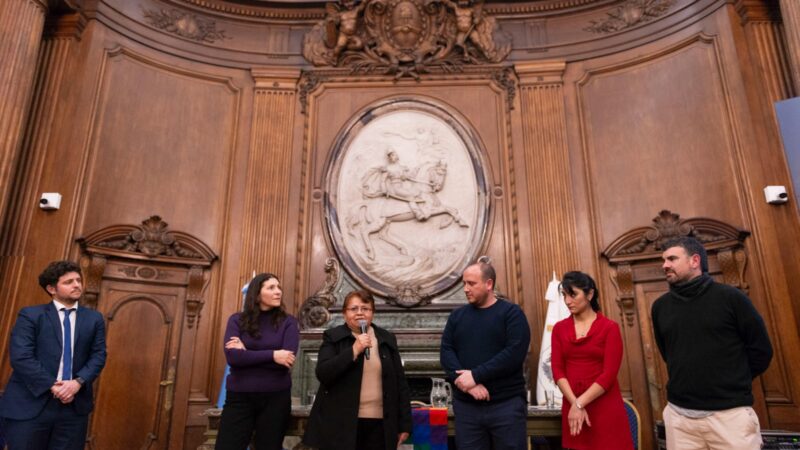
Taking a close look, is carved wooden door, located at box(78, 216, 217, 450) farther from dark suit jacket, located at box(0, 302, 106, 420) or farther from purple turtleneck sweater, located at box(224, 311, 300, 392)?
purple turtleneck sweater, located at box(224, 311, 300, 392)

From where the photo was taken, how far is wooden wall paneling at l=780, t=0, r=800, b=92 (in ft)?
14.2

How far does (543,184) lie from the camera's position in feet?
19.3

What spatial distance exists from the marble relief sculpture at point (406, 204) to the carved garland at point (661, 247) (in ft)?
4.97

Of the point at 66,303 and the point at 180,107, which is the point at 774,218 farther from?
the point at 180,107

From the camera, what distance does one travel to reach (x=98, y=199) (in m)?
5.29

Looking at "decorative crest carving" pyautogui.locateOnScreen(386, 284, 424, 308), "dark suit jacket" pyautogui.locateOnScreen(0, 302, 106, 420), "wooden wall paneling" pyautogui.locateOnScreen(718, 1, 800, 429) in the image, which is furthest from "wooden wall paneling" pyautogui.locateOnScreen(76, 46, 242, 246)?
"wooden wall paneling" pyautogui.locateOnScreen(718, 1, 800, 429)

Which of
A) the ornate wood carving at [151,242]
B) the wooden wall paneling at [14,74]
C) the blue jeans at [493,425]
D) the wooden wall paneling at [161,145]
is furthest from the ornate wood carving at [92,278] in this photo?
the blue jeans at [493,425]

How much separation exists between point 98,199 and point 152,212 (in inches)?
20.4

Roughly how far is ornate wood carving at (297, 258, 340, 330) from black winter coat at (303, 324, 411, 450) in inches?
118

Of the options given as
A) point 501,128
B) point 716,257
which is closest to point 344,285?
point 501,128

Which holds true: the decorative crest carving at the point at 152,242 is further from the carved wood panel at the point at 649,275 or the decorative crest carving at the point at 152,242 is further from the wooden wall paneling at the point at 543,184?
the carved wood panel at the point at 649,275

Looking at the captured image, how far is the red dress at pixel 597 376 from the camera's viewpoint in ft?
7.96

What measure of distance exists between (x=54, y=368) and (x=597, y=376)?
9.45ft

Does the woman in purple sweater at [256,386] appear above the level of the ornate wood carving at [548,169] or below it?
below
